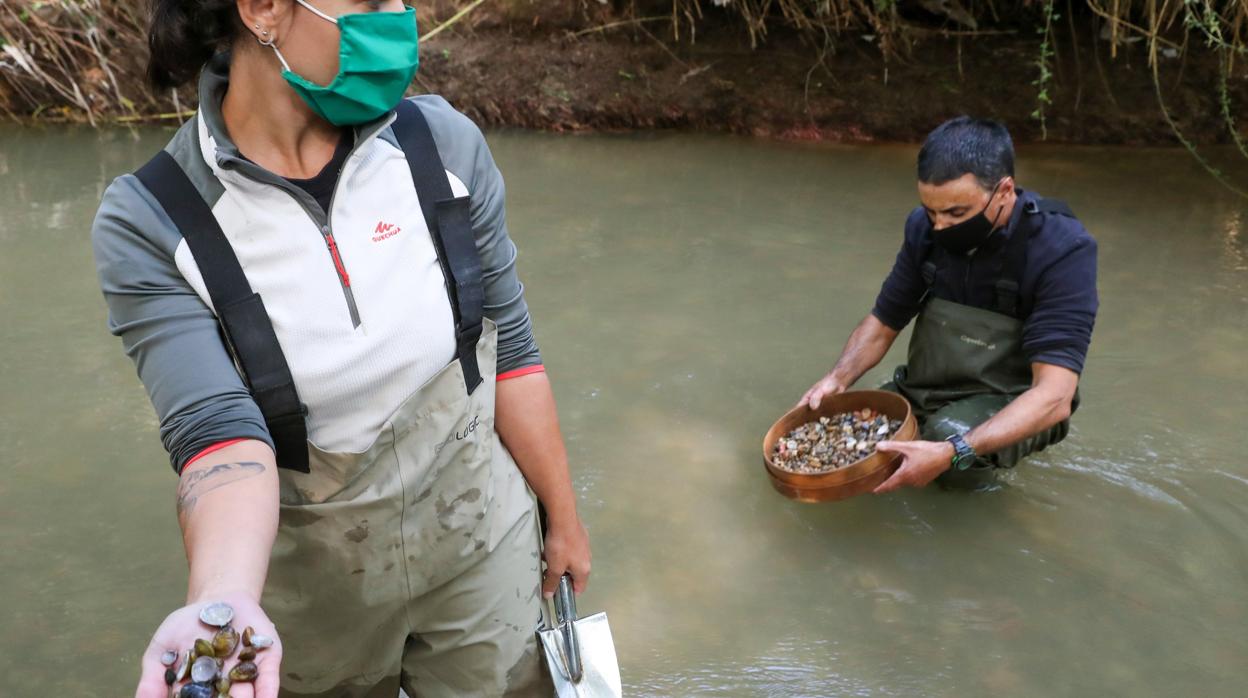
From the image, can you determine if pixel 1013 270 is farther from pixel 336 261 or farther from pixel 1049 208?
pixel 336 261

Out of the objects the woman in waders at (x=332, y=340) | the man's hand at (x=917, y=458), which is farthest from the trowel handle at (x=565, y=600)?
the man's hand at (x=917, y=458)

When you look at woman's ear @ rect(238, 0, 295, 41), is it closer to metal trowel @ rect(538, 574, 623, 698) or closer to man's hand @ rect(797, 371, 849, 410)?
metal trowel @ rect(538, 574, 623, 698)

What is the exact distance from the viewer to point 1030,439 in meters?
3.10

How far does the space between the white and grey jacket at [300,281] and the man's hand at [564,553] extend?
0.44 metres

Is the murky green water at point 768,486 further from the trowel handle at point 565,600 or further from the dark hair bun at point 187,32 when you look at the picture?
the dark hair bun at point 187,32

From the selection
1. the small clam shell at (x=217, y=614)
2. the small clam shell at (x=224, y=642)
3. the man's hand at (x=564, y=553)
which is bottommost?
the man's hand at (x=564, y=553)

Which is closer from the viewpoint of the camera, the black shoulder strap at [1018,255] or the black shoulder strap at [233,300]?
the black shoulder strap at [233,300]

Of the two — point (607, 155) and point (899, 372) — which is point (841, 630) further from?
point (607, 155)

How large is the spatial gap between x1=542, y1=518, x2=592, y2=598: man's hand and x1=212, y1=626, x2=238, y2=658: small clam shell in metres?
0.78

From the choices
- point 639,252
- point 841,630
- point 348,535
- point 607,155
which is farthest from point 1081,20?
point 348,535

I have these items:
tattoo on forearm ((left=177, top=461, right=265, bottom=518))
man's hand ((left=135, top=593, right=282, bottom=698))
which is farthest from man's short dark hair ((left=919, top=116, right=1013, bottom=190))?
man's hand ((left=135, top=593, right=282, bottom=698))

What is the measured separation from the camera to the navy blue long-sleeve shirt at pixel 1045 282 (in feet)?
9.47

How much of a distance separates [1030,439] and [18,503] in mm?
2862

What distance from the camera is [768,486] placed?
11.0ft
